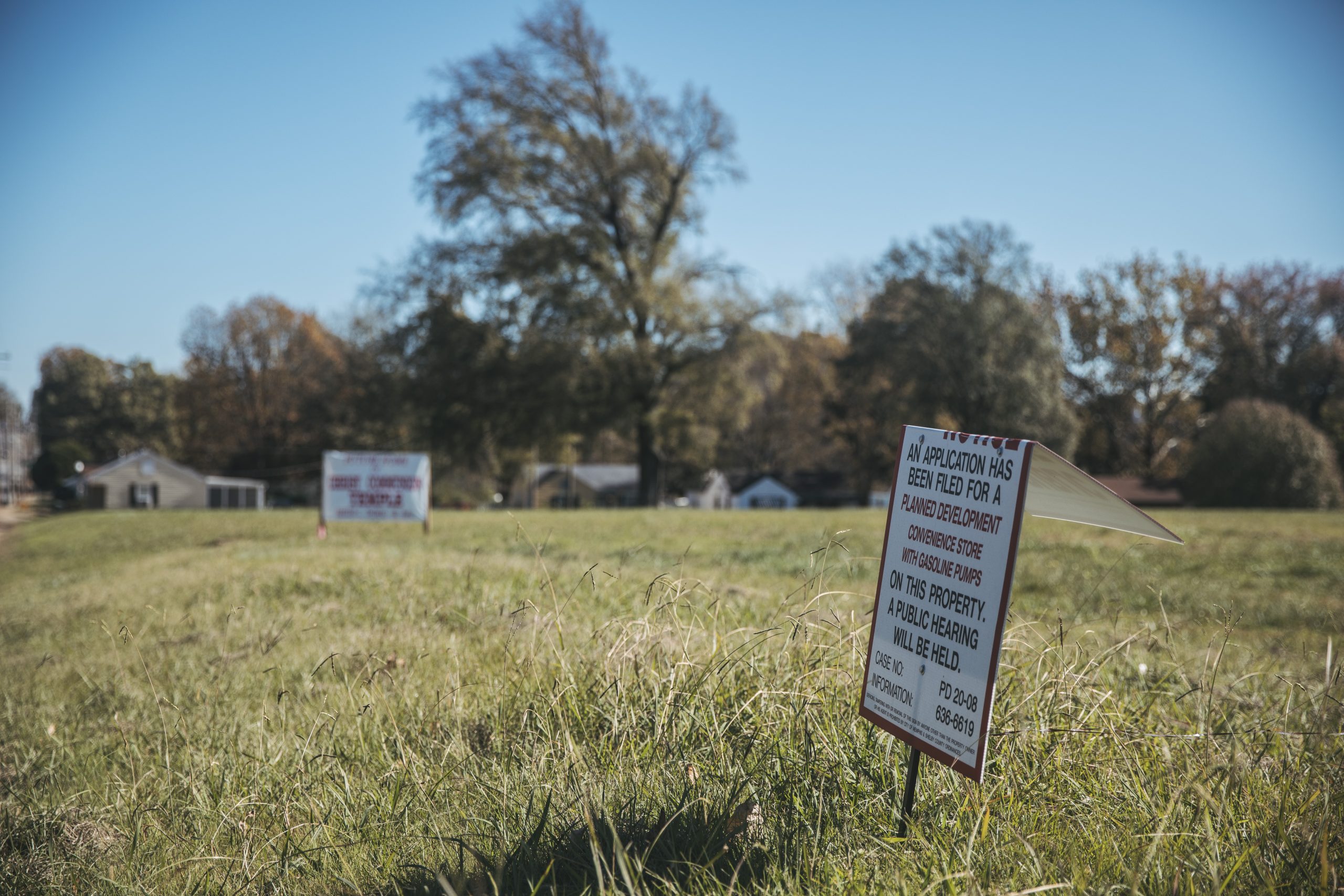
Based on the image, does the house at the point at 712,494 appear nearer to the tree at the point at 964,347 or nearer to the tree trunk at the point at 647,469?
the tree at the point at 964,347

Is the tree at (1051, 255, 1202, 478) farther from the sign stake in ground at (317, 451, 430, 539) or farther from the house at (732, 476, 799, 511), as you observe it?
the sign stake in ground at (317, 451, 430, 539)

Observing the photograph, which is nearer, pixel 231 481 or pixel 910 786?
pixel 910 786

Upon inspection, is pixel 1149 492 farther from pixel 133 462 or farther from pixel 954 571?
pixel 133 462

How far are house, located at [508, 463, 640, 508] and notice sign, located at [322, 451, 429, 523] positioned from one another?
59036 millimetres

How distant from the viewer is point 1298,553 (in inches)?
476

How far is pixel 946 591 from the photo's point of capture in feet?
7.51

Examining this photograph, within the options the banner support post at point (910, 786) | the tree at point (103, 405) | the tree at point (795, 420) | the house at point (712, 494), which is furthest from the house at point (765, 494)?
the banner support post at point (910, 786)

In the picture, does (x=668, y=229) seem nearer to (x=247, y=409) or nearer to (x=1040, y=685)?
(x=1040, y=685)

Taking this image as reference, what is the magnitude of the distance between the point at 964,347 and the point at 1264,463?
1363 cm

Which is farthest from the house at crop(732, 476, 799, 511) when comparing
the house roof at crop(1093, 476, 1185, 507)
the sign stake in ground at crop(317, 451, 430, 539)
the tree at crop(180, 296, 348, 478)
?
the sign stake in ground at crop(317, 451, 430, 539)

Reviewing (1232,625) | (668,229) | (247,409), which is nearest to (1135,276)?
(668,229)

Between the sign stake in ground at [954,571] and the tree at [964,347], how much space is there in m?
40.6

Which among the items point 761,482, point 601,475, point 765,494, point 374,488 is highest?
point 374,488

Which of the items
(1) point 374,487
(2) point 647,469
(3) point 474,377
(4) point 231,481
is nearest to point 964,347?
(2) point 647,469
